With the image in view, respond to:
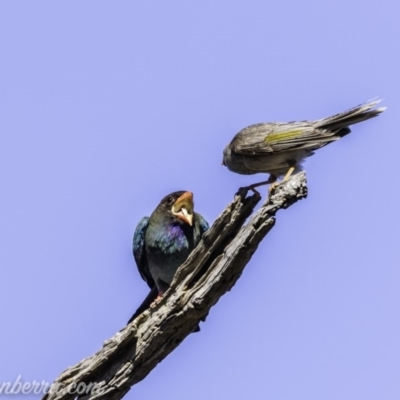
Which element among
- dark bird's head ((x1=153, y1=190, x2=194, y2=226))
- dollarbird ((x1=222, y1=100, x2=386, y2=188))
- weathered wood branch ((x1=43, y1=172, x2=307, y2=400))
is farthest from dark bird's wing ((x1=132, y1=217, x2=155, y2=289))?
weathered wood branch ((x1=43, y1=172, x2=307, y2=400))

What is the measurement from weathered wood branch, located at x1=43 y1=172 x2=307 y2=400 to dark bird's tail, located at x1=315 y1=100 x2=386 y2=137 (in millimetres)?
1833

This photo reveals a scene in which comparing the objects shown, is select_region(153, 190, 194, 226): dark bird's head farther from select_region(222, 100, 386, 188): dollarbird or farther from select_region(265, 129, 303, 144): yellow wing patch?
select_region(265, 129, 303, 144): yellow wing patch

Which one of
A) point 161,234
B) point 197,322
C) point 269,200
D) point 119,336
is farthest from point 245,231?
point 161,234

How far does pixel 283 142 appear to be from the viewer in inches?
333

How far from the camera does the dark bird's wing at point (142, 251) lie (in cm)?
1030

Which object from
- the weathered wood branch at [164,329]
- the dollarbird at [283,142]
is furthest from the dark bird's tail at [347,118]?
the weathered wood branch at [164,329]

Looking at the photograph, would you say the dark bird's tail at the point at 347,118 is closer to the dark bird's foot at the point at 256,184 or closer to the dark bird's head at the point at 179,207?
the dark bird's foot at the point at 256,184

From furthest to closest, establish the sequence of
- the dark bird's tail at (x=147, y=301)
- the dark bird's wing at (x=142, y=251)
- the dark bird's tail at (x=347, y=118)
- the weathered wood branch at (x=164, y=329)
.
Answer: the dark bird's wing at (x=142, y=251), the dark bird's tail at (x=147, y=301), the dark bird's tail at (x=347, y=118), the weathered wood branch at (x=164, y=329)

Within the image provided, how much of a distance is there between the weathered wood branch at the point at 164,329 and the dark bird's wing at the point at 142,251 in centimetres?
366

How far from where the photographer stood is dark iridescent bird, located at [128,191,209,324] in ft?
32.2

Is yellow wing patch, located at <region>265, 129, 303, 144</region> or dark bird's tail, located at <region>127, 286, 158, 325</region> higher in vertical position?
yellow wing patch, located at <region>265, 129, 303, 144</region>

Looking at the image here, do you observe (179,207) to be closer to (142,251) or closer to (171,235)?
(171,235)

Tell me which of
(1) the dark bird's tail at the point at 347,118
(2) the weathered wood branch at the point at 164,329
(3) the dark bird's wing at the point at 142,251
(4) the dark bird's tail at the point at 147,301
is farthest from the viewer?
(3) the dark bird's wing at the point at 142,251

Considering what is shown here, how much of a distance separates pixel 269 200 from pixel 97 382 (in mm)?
1888
